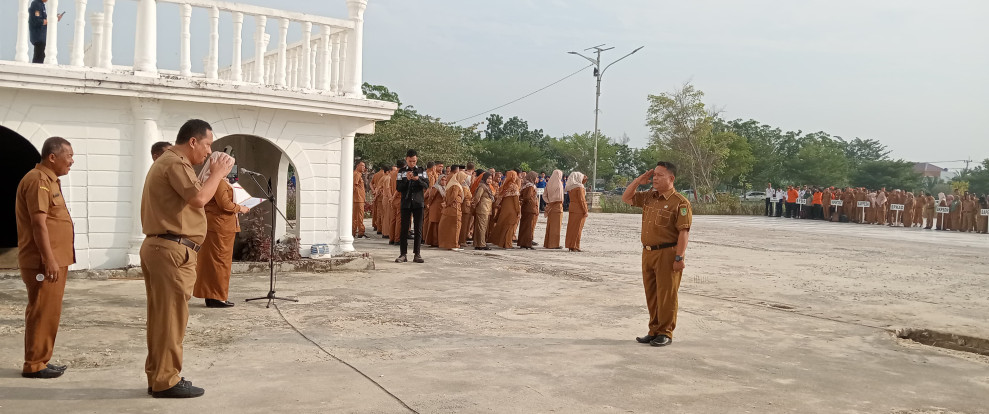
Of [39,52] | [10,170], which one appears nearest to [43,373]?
[39,52]

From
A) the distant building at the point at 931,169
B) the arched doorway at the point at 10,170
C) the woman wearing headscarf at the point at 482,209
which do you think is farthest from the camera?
the distant building at the point at 931,169

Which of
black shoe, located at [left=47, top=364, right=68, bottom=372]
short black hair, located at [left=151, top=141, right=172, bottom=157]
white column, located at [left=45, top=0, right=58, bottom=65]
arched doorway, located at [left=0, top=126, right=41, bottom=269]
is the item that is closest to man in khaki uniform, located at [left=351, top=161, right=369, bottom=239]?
arched doorway, located at [left=0, top=126, right=41, bottom=269]

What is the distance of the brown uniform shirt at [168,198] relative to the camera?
193 inches

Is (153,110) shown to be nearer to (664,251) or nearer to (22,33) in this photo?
(22,33)

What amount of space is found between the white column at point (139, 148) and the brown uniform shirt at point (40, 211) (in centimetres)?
497

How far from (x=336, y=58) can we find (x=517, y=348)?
6.78 meters

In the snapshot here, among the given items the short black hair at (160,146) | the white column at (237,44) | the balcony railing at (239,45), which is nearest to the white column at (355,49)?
the balcony railing at (239,45)

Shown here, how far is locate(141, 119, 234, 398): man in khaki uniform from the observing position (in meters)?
4.89

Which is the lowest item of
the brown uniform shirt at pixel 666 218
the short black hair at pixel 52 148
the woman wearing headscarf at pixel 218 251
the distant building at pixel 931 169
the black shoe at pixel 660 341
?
the black shoe at pixel 660 341

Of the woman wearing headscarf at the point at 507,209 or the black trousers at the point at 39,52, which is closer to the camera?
the black trousers at the point at 39,52

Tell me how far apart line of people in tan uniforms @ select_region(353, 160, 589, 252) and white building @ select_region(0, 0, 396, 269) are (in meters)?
3.58

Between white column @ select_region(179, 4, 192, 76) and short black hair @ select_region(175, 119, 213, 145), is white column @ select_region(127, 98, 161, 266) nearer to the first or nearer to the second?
white column @ select_region(179, 4, 192, 76)

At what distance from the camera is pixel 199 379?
17.9 ft

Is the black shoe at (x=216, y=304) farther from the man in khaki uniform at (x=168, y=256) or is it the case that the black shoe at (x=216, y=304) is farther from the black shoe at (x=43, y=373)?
the man in khaki uniform at (x=168, y=256)
